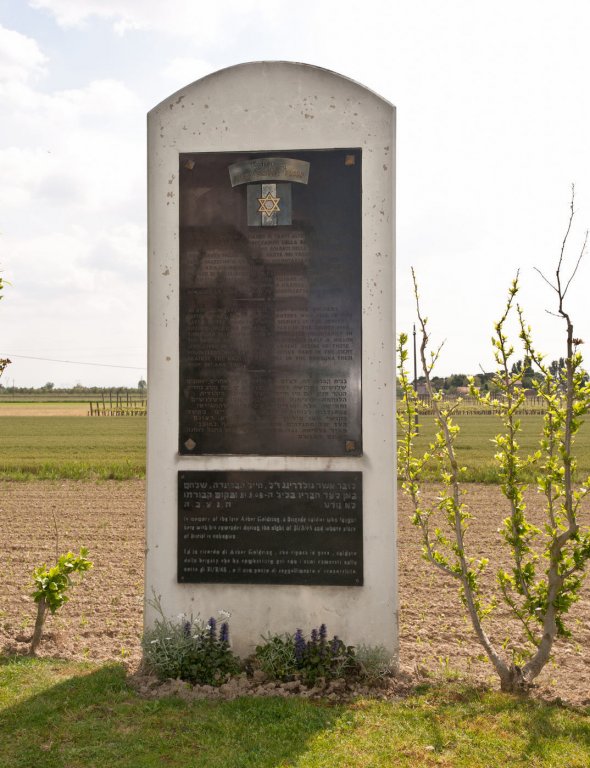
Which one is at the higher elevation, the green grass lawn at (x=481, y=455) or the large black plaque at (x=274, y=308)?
the large black plaque at (x=274, y=308)

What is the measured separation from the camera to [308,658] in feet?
18.4

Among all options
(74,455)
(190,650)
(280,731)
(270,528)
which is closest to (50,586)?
(190,650)

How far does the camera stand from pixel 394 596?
5.77 metres

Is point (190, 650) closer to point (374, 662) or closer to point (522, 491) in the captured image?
point (374, 662)

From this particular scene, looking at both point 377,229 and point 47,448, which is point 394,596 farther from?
point 47,448

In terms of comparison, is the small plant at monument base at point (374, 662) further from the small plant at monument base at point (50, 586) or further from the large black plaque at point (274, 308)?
the small plant at monument base at point (50, 586)

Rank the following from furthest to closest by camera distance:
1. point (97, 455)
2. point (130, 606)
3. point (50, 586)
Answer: point (97, 455)
point (130, 606)
point (50, 586)

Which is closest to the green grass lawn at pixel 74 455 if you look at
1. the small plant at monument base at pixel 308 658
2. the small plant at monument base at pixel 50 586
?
the small plant at monument base at pixel 50 586

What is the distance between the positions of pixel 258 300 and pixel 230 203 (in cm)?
94

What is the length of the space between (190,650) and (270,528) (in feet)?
4.09

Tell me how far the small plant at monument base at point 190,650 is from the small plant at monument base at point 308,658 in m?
0.31

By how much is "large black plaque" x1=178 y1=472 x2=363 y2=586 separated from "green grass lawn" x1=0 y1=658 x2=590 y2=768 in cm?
107

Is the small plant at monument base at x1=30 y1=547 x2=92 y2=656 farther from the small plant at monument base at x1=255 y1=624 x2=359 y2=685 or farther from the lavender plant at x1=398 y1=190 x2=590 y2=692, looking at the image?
the lavender plant at x1=398 y1=190 x2=590 y2=692

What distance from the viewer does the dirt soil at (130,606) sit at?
20.7ft
